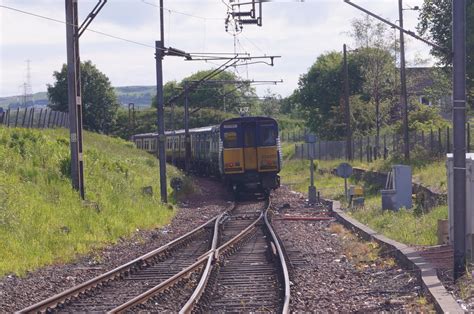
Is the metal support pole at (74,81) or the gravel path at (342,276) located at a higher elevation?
the metal support pole at (74,81)

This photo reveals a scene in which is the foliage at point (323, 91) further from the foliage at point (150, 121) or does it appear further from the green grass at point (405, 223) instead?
the green grass at point (405, 223)

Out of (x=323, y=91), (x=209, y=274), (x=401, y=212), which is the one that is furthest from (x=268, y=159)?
(x=323, y=91)

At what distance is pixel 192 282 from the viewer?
13.1m

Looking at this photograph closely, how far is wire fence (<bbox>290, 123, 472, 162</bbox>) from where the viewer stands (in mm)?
35781

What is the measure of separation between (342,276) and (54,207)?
29.3ft

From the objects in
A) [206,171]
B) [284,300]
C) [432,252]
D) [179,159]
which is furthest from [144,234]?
[179,159]

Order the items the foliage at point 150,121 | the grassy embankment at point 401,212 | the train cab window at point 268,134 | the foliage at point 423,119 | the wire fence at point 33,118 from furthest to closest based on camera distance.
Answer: the foliage at point 150,121 < the foliage at point 423,119 < the wire fence at point 33,118 < the train cab window at point 268,134 < the grassy embankment at point 401,212

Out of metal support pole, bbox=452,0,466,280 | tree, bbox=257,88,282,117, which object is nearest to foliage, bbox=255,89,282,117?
tree, bbox=257,88,282,117

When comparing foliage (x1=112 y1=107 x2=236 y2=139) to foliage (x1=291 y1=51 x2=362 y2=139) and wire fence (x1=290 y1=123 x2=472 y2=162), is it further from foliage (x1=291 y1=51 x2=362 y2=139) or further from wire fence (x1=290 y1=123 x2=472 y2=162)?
wire fence (x1=290 y1=123 x2=472 y2=162)

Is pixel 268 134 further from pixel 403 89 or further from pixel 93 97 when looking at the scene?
pixel 93 97

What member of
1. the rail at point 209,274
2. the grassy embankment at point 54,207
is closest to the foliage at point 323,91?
the grassy embankment at point 54,207

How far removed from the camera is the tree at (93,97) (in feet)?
260

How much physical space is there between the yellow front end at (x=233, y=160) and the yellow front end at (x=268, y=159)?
2.24 feet

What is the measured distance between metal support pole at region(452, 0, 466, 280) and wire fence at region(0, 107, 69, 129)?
2744cm
